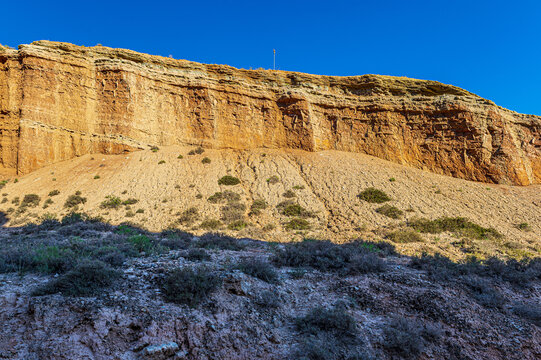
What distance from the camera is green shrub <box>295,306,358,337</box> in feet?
14.8

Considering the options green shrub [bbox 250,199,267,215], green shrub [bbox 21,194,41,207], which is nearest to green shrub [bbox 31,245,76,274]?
green shrub [bbox 250,199,267,215]


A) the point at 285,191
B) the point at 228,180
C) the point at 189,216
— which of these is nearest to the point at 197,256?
the point at 189,216

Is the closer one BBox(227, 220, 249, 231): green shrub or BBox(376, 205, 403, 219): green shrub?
BBox(227, 220, 249, 231): green shrub

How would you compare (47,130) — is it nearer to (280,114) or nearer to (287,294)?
(280,114)

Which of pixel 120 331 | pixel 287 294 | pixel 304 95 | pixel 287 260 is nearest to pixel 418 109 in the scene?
pixel 304 95

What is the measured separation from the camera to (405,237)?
13523 millimetres

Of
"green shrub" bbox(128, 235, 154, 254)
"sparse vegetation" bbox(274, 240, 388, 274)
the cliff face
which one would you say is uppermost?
the cliff face

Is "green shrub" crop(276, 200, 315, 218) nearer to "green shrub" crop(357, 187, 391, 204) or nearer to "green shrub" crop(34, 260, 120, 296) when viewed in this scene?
"green shrub" crop(357, 187, 391, 204)

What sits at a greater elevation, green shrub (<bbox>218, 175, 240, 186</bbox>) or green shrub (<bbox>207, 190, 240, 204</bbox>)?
green shrub (<bbox>218, 175, 240, 186</bbox>)

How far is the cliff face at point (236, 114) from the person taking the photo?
22109 mm

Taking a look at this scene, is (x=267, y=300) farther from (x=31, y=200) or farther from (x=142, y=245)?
(x=31, y=200)

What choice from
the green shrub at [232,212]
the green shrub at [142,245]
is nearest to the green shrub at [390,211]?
the green shrub at [232,212]

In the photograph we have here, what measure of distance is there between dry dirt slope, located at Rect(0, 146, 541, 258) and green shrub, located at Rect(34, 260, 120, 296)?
9.86 metres

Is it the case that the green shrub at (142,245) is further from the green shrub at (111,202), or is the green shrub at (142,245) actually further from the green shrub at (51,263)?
the green shrub at (111,202)
